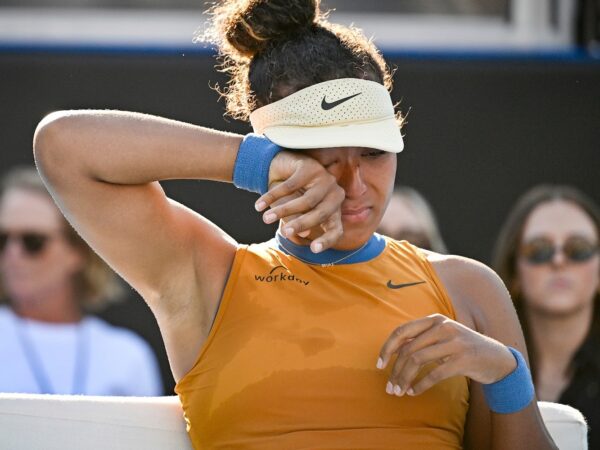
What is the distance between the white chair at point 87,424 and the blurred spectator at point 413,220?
6.11 ft

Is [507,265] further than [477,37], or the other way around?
[477,37]

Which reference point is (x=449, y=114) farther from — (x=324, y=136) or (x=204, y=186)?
(x=324, y=136)

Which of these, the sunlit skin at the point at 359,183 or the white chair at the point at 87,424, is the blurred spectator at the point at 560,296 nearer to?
the sunlit skin at the point at 359,183

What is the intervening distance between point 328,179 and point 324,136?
0.14 m

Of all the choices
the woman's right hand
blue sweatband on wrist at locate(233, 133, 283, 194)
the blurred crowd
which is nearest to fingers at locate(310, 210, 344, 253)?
the woman's right hand

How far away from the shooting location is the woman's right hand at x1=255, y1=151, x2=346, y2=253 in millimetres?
1724

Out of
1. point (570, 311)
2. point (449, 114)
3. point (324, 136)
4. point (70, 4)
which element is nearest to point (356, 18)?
point (449, 114)

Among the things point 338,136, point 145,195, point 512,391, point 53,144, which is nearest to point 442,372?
point 512,391

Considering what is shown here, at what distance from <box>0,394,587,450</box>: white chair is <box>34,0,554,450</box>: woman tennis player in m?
0.07

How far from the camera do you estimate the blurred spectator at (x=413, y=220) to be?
3.80m

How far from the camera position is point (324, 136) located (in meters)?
1.91

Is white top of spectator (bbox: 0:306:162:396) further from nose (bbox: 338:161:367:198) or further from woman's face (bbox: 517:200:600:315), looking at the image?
nose (bbox: 338:161:367:198)

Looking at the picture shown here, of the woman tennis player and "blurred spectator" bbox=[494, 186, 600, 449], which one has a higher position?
the woman tennis player

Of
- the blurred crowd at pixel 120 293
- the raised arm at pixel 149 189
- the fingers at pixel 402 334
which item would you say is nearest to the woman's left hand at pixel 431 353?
the fingers at pixel 402 334
